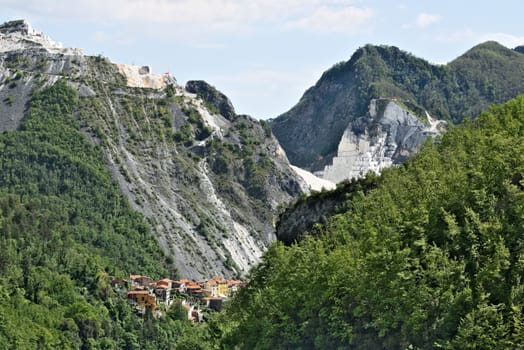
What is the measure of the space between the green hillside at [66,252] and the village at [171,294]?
9.26 feet

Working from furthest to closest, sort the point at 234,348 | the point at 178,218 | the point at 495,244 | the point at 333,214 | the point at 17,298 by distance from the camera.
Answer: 1. the point at 178,218
2. the point at 17,298
3. the point at 333,214
4. the point at 234,348
5. the point at 495,244

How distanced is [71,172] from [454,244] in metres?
138

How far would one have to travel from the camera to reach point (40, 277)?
140 m

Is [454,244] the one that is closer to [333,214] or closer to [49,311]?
[333,214]

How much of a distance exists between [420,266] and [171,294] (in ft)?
356

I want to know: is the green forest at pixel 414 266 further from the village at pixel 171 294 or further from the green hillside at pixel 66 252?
the village at pixel 171 294

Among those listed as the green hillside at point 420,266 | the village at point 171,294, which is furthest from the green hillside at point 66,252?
the green hillside at point 420,266

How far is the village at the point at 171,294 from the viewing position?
151 meters

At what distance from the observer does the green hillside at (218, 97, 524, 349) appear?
53.4 m

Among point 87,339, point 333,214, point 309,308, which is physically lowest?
point 87,339

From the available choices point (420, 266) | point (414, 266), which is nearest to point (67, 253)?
point (414, 266)

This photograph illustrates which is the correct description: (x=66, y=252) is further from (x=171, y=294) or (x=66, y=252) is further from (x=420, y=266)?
(x=420, y=266)

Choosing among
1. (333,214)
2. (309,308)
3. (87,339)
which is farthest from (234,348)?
(87,339)

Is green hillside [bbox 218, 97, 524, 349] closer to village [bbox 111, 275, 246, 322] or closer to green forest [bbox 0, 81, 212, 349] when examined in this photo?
green forest [bbox 0, 81, 212, 349]
